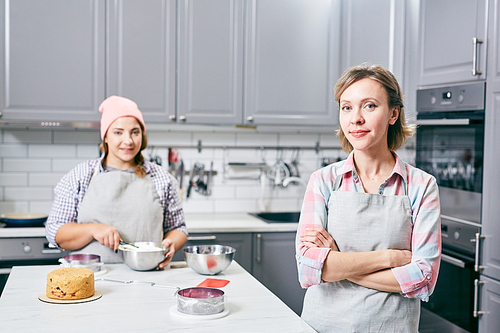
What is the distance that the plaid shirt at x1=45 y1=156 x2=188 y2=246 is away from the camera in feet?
7.32

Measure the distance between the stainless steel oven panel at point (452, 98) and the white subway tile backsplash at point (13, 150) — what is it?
2.55 meters

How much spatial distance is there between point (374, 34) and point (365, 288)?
229 cm

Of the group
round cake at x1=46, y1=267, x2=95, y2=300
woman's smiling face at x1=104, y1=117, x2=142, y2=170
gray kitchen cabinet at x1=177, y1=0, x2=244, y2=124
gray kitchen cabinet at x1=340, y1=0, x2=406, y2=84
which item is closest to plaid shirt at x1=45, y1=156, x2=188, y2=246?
woman's smiling face at x1=104, y1=117, x2=142, y2=170

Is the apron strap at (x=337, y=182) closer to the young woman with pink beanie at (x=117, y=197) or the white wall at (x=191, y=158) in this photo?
the young woman with pink beanie at (x=117, y=197)

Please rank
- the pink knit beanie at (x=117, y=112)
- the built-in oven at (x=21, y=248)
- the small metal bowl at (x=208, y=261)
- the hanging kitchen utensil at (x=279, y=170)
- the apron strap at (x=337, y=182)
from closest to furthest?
1. the apron strap at (x=337, y=182)
2. the small metal bowl at (x=208, y=261)
3. the pink knit beanie at (x=117, y=112)
4. the built-in oven at (x=21, y=248)
5. the hanging kitchen utensil at (x=279, y=170)

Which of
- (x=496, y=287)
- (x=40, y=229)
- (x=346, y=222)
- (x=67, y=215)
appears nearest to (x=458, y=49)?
(x=496, y=287)

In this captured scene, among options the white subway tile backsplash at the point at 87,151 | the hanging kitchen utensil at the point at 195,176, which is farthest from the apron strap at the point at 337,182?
the white subway tile backsplash at the point at 87,151

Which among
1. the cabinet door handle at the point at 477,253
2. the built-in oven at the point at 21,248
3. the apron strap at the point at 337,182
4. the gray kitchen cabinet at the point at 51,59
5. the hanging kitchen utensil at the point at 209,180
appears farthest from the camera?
the hanging kitchen utensil at the point at 209,180

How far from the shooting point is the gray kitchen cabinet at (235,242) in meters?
3.15

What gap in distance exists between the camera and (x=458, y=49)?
2.60 metres

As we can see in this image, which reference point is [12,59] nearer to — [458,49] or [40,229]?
[40,229]

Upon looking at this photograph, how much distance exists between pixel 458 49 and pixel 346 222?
1.52m

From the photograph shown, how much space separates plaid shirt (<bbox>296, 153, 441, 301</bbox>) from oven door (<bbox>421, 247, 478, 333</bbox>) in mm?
1178

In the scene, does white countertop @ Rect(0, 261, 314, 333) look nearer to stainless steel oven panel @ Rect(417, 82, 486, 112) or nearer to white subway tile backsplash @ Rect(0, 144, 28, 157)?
stainless steel oven panel @ Rect(417, 82, 486, 112)
